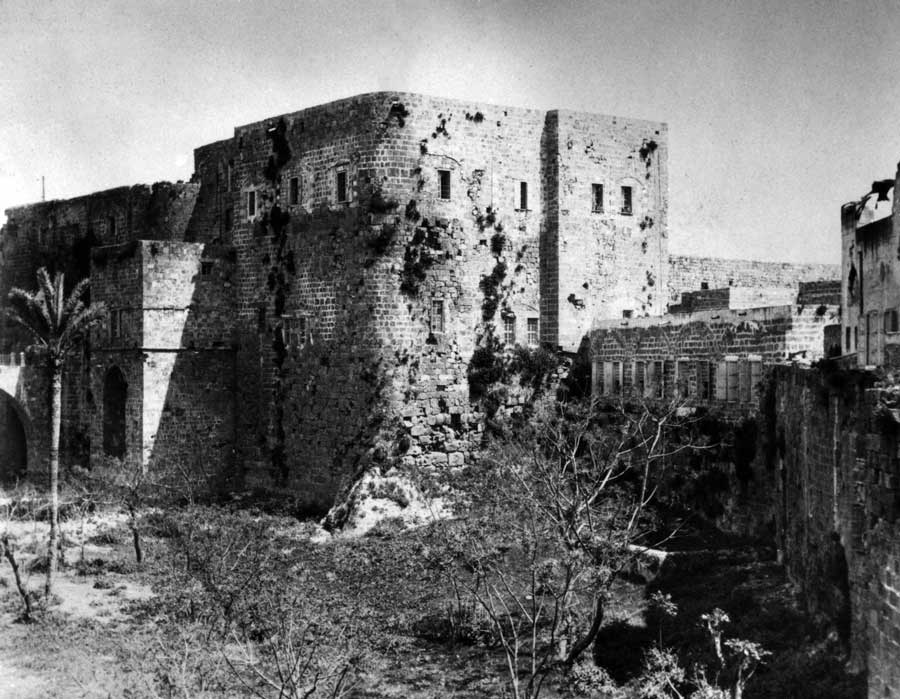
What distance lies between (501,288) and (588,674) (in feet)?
49.1

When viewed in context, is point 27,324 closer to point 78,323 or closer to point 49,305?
point 49,305

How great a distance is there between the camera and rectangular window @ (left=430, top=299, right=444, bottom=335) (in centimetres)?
2952

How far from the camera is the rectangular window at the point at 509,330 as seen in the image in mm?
30781

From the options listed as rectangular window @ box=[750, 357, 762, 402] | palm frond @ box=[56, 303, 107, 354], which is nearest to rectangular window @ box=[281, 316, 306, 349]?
palm frond @ box=[56, 303, 107, 354]

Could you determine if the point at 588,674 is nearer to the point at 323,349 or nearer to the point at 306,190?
the point at 323,349

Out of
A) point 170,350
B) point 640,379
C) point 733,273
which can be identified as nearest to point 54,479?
point 170,350

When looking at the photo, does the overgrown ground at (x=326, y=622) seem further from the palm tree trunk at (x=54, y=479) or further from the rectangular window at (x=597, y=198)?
the rectangular window at (x=597, y=198)

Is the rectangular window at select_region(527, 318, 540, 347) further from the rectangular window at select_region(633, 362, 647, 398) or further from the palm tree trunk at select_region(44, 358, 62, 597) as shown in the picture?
the palm tree trunk at select_region(44, 358, 62, 597)

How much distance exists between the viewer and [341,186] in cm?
2994

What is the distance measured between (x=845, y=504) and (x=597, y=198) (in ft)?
62.8

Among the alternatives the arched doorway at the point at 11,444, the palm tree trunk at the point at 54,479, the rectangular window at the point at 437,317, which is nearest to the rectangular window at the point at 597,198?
the rectangular window at the point at 437,317

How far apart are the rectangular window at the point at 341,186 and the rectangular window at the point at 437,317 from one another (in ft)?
13.4

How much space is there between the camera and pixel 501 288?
3067 centimetres

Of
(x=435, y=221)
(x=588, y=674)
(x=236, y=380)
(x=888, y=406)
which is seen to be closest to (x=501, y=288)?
(x=435, y=221)
